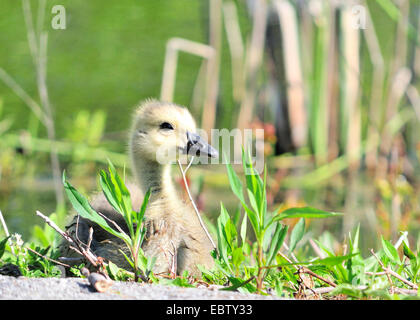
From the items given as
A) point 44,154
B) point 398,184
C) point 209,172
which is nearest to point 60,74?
point 44,154

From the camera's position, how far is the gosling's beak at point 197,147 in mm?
3660

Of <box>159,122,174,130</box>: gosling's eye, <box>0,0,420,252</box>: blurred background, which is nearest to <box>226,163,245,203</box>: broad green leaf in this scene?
<box>159,122,174,130</box>: gosling's eye

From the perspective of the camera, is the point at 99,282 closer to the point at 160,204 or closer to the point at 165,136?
the point at 160,204

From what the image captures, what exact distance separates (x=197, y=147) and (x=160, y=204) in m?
0.39

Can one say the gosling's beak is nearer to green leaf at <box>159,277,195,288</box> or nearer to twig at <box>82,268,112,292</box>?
green leaf at <box>159,277,195,288</box>

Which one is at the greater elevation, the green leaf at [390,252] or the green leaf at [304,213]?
the green leaf at [304,213]

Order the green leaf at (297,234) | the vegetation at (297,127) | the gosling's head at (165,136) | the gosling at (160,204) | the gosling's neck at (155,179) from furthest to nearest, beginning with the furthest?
the vegetation at (297,127), the gosling's head at (165,136), the gosling's neck at (155,179), the gosling at (160,204), the green leaf at (297,234)

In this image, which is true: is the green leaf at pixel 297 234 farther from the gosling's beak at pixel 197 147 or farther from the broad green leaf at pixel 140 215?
the gosling's beak at pixel 197 147

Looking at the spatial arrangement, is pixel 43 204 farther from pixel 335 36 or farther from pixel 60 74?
pixel 60 74

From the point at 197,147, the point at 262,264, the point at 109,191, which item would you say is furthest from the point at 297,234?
the point at 197,147

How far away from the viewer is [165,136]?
3.77 metres

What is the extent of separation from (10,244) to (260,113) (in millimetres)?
4915

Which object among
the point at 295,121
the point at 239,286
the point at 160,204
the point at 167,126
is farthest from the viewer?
the point at 295,121

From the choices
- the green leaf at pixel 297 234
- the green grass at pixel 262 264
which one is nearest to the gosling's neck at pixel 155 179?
the green grass at pixel 262 264
